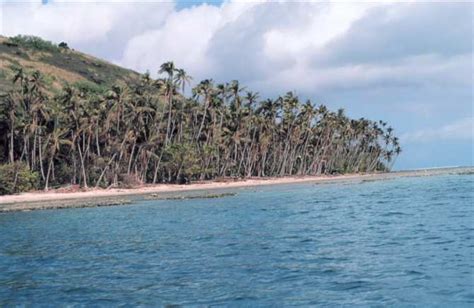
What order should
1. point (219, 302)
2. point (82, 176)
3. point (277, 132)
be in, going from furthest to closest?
point (277, 132), point (82, 176), point (219, 302)

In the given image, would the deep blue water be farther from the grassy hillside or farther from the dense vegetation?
the grassy hillside

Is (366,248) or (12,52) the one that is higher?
(12,52)

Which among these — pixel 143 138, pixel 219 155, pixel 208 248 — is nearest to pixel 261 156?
pixel 219 155

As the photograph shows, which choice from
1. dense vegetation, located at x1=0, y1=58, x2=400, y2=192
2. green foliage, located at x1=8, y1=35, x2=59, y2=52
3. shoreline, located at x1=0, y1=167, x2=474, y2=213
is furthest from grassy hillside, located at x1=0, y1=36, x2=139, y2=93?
shoreline, located at x1=0, y1=167, x2=474, y2=213

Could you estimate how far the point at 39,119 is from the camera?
88.8m

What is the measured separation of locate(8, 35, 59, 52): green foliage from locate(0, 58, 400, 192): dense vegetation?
78126mm

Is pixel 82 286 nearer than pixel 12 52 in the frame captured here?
Yes

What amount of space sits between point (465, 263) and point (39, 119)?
80.4 meters

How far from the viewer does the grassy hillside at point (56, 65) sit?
154m

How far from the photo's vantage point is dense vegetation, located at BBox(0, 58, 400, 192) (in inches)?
3467

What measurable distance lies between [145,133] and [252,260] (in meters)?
78.4

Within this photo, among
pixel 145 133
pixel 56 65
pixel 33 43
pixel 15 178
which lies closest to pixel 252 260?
pixel 15 178

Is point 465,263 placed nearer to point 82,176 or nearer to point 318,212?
point 318,212

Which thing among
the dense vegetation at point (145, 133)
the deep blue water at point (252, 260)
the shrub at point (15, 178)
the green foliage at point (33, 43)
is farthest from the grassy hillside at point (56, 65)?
the deep blue water at point (252, 260)
